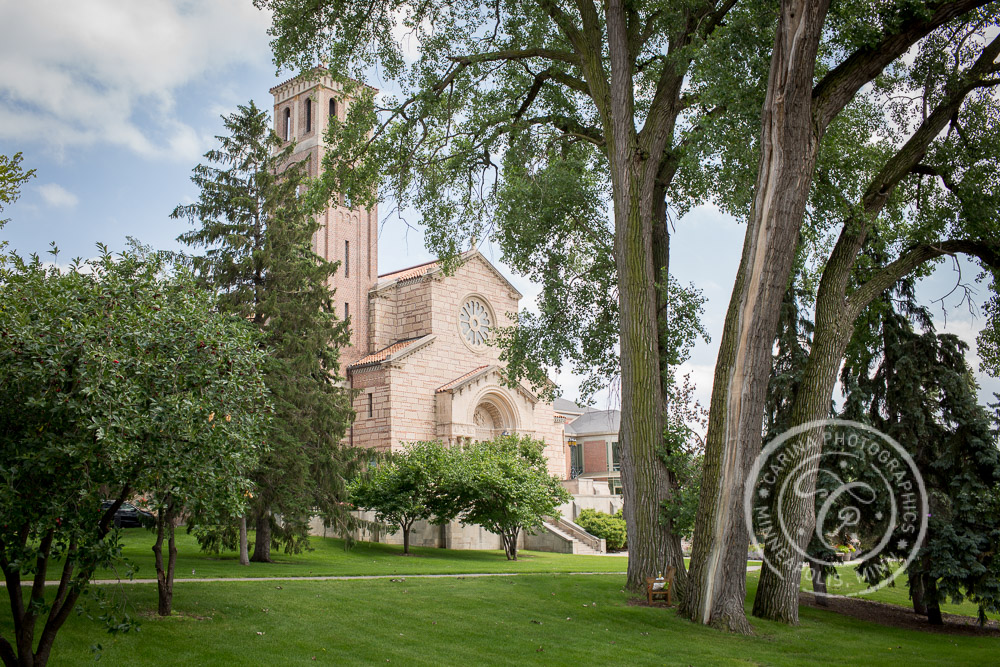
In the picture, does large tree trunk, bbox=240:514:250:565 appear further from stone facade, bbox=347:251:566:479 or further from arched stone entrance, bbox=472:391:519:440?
arched stone entrance, bbox=472:391:519:440

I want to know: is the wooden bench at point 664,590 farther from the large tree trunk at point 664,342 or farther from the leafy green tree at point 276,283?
the leafy green tree at point 276,283

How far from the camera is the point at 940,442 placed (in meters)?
16.9

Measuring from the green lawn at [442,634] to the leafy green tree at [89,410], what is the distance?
190cm

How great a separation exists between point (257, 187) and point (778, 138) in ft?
42.2

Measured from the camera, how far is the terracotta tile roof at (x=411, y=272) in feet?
123

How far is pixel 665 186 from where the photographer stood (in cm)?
1531

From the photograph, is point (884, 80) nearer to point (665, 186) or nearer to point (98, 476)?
point (665, 186)

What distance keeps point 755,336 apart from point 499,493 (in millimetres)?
14550

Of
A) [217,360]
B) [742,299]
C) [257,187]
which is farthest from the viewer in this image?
[257,187]

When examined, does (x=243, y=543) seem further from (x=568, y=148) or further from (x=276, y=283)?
(x=568, y=148)

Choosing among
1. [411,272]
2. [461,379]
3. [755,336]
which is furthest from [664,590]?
[411,272]

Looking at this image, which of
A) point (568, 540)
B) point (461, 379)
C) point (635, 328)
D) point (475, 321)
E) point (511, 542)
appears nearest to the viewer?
point (635, 328)

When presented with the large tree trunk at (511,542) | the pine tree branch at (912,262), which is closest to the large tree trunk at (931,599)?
the pine tree branch at (912,262)

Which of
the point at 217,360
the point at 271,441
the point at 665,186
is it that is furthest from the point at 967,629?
the point at 217,360
